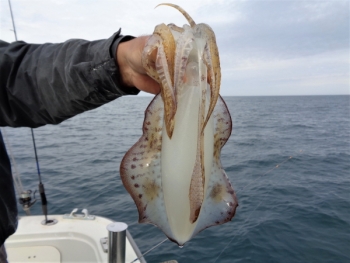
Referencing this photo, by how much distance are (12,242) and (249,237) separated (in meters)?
5.45

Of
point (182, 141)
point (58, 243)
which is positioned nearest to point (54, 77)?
point (182, 141)

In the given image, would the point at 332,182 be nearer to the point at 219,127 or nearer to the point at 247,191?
the point at 247,191

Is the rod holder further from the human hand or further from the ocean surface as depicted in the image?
the ocean surface

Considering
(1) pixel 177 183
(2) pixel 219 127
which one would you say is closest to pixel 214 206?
(1) pixel 177 183

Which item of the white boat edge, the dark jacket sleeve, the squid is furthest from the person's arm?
the white boat edge

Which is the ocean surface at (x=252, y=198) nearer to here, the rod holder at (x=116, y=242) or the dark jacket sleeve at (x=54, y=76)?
the rod holder at (x=116, y=242)


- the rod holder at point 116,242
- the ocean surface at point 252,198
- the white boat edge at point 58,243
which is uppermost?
the rod holder at point 116,242

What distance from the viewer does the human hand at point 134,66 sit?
144cm

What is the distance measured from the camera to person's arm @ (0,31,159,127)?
153 centimetres

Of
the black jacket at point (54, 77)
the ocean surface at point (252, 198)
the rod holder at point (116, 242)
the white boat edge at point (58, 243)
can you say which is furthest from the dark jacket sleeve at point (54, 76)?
the ocean surface at point (252, 198)

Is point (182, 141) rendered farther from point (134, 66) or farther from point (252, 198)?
point (252, 198)

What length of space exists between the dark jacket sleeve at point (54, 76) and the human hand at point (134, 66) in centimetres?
4

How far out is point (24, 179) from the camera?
38.9ft

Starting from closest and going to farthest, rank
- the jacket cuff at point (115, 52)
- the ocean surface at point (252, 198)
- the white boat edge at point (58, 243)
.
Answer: the jacket cuff at point (115, 52), the white boat edge at point (58, 243), the ocean surface at point (252, 198)
